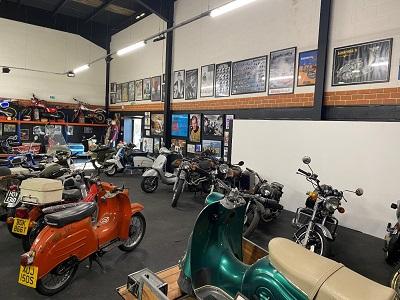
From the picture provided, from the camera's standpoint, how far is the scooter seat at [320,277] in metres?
1.06

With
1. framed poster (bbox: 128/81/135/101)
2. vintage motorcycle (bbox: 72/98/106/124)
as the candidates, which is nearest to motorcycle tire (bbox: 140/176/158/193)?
framed poster (bbox: 128/81/135/101)

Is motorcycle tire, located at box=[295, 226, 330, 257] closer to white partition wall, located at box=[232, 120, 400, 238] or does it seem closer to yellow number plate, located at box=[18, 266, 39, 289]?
white partition wall, located at box=[232, 120, 400, 238]

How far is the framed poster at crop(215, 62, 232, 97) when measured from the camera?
6750 mm

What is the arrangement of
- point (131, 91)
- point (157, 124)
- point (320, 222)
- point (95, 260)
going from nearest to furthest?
point (95, 260) → point (320, 222) → point (157, 124) → point (131, 91)

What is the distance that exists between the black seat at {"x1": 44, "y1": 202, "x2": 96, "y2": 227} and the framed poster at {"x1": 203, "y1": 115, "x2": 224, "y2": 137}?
4.76 meters

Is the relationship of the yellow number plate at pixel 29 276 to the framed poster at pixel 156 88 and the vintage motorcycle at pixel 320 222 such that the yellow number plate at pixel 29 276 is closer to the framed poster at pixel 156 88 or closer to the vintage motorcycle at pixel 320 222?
the vintage motorcycle at pixel 320 222

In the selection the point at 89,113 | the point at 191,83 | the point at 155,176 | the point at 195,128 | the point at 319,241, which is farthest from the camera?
the point at 89,113

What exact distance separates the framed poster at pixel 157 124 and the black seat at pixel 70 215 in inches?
253

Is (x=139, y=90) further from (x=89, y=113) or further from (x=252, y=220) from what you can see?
(x=252, y=220)

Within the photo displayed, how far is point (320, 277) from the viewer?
1150 mm

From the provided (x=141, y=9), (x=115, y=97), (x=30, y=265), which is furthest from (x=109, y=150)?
(x=30, y=265)

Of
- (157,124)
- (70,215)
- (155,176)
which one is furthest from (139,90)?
(70,215)

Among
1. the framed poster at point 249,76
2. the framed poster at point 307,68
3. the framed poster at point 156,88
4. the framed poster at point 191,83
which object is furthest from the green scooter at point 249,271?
the framed poster at point 156,88

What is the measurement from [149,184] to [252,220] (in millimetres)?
3132
